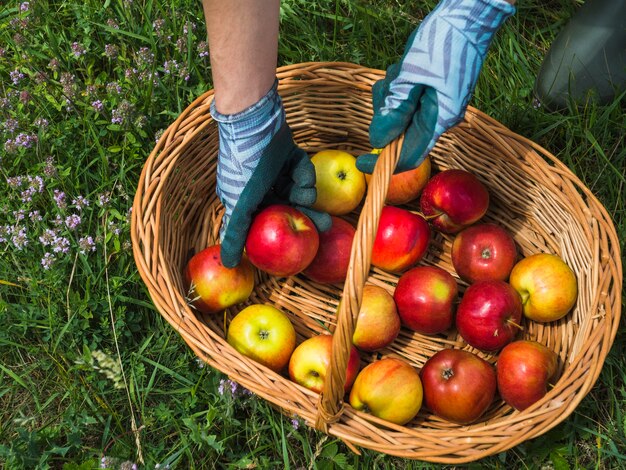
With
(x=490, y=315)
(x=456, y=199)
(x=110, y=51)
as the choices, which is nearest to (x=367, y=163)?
(x=456, y=199)

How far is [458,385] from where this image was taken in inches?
70.2

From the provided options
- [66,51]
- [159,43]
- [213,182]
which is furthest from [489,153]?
[66,51]

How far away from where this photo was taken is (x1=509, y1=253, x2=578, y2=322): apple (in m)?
1.93

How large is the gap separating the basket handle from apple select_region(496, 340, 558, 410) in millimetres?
544

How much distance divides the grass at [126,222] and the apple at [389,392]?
0.15m

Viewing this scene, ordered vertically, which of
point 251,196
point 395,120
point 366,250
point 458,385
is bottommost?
point 458,385

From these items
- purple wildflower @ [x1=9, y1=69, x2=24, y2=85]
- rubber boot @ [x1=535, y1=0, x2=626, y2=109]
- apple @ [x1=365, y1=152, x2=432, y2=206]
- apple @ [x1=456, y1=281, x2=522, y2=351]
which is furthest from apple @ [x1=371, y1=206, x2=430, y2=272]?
purple wildflower @ [x1=9, y1=69, x2=24, y2=85]

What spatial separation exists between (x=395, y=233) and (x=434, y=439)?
66 cm

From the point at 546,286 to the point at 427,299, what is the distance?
0.34 m

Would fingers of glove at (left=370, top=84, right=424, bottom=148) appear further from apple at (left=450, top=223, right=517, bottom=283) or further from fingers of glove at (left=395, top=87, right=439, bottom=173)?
apple at (left=450, top=223, right=517, bottom=283)

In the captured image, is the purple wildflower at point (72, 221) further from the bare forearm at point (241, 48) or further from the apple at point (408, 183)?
the apple at point (408, 183)

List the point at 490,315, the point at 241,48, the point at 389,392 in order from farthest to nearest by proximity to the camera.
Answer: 1. the point at 490,315
2. the point at 389,392
3. the point at 241,48

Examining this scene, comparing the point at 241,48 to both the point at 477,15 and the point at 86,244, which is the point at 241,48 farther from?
the point at 86,244

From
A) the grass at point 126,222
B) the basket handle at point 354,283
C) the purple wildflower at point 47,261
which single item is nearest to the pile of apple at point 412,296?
the grass at point 126,222
